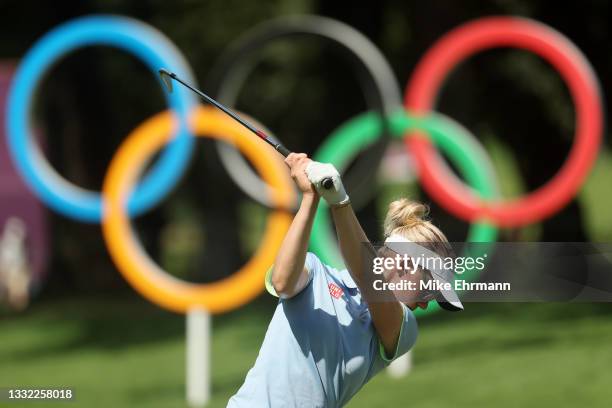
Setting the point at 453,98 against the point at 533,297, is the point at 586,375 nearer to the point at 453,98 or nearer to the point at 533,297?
the point at 453,98

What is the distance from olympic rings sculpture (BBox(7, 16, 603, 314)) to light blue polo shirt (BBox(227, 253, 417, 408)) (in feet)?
18.6

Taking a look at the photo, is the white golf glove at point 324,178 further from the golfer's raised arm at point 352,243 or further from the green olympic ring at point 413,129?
the green olympic ring at point 413,129

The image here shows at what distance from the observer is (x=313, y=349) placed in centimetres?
395

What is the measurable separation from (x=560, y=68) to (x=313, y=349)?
24.9 feet

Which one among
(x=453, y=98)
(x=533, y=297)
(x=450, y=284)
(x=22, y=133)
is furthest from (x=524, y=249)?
(x=453, y=98)

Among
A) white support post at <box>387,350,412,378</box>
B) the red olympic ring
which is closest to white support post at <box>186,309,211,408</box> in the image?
white support post at <box>387,350,412,378</box>

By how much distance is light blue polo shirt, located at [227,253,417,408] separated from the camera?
3936mm

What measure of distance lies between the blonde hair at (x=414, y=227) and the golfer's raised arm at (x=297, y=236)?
39 centimetres

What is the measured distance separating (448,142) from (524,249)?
6.01 metres

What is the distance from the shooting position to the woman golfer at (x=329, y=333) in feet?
12.6

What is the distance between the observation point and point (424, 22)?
14836mm

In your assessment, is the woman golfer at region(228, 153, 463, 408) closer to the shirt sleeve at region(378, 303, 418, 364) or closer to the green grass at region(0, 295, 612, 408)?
the shirt sleeve at region(378, 303, 418, 364)

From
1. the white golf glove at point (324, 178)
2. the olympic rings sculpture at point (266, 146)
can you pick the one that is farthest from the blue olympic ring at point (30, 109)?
the white golf glove at point (324, 178)

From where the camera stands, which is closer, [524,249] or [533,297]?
[533,297]
